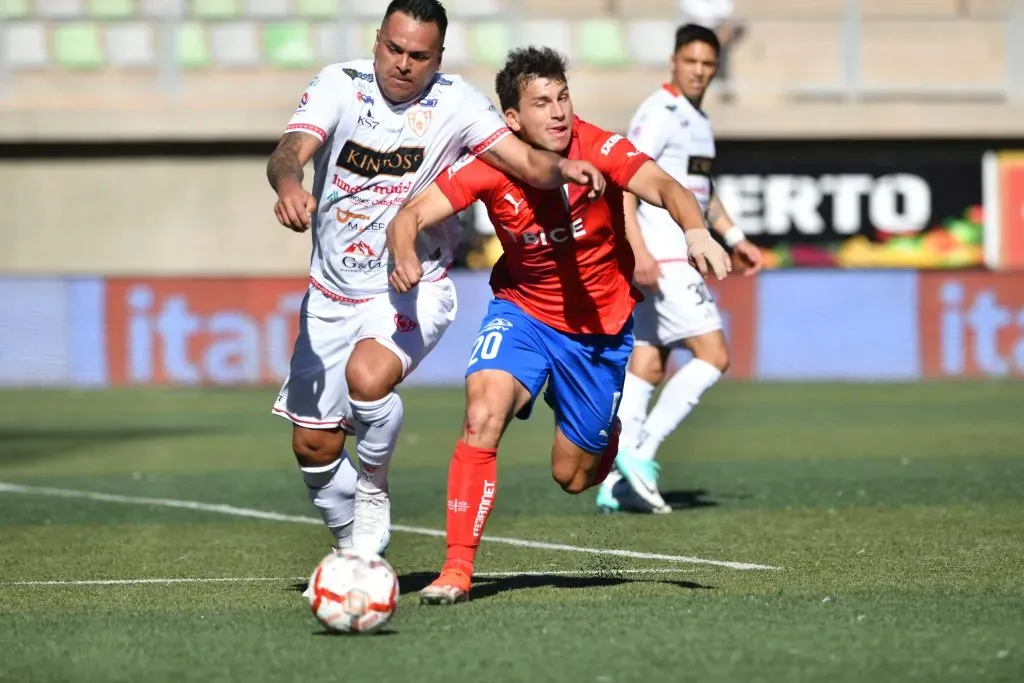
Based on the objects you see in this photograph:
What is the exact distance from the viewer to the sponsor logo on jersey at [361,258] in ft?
23.7

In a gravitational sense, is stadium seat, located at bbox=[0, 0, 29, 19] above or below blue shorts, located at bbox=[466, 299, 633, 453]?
above

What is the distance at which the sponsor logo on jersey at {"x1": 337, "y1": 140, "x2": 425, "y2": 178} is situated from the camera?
7133mm

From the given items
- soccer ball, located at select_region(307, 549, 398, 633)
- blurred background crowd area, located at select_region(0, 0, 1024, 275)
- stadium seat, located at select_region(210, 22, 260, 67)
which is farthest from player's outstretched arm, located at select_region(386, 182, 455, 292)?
stadium seat, located at select_region(210, 22, 260, 67)

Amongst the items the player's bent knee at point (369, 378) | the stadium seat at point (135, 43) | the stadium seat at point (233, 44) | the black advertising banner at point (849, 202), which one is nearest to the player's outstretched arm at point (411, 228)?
the player's bent knee at point (369, 378)

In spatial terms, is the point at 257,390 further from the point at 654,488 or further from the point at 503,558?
the point at 503,558

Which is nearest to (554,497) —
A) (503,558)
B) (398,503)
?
(398,503)

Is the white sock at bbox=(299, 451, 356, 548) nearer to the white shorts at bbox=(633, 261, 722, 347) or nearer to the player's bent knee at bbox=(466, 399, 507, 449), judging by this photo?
the player's bent knee at bbox=(466, 399, 507, 449)

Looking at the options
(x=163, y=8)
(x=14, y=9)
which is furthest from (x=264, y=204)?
(x=14, y=9)

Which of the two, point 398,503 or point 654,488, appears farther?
point 398,503

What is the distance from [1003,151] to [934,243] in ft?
5.88

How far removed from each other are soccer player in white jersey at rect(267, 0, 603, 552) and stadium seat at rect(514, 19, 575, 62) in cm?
1922

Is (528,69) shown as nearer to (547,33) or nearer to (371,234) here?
(371,234)

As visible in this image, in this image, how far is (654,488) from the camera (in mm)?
9562

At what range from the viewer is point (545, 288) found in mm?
7148
